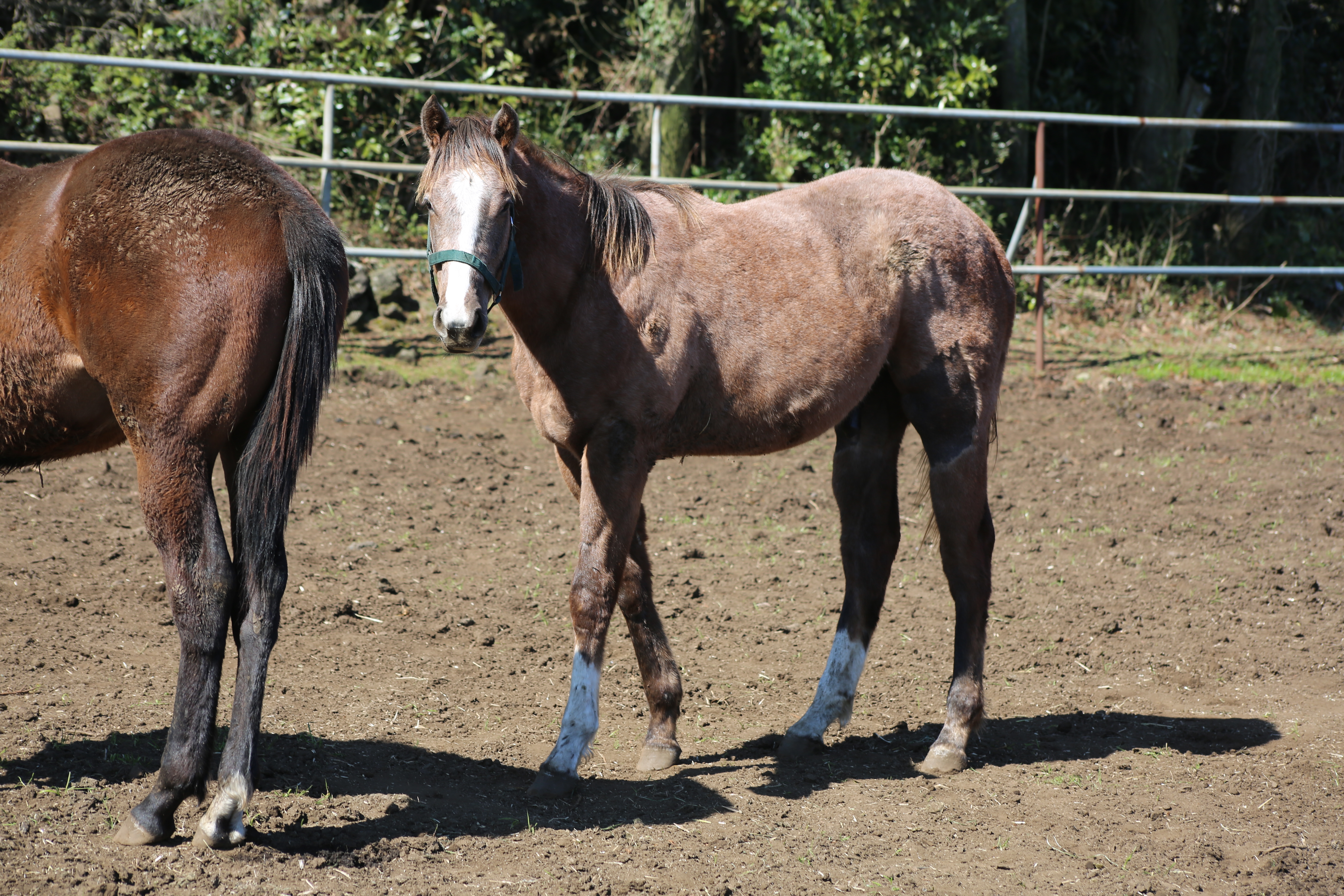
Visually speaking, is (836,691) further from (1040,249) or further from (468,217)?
(1040,249)

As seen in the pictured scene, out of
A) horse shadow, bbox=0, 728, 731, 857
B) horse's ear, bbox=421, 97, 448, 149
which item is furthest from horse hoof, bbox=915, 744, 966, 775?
horse's ear, bbox=421, 97, 448, 149

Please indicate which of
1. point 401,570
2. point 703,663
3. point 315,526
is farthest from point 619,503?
point 315,526

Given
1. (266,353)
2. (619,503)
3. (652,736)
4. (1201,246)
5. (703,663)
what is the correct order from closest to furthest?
(266,353) → (619,503) → (652,736) → (703,663) → (1201,246)

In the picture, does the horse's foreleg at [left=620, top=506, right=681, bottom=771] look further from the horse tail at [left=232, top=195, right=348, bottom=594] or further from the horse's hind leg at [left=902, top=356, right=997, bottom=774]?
the horse tail at [left=232, top=195, right=348, bottom=594]

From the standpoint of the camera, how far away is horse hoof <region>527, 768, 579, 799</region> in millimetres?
3502

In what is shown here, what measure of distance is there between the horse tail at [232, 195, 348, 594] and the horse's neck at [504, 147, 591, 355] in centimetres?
62

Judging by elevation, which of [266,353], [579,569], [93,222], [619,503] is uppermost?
[93,222]

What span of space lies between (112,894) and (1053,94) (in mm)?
12528

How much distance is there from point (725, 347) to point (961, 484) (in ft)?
3.51

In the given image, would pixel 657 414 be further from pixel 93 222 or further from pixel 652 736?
pixel 93 222

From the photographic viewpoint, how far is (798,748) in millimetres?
4051

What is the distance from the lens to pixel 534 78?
40.7 ft

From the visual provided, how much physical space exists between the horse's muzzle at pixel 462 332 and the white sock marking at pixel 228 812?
4.30 ft

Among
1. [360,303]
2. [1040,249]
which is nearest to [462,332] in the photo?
[360,303]
